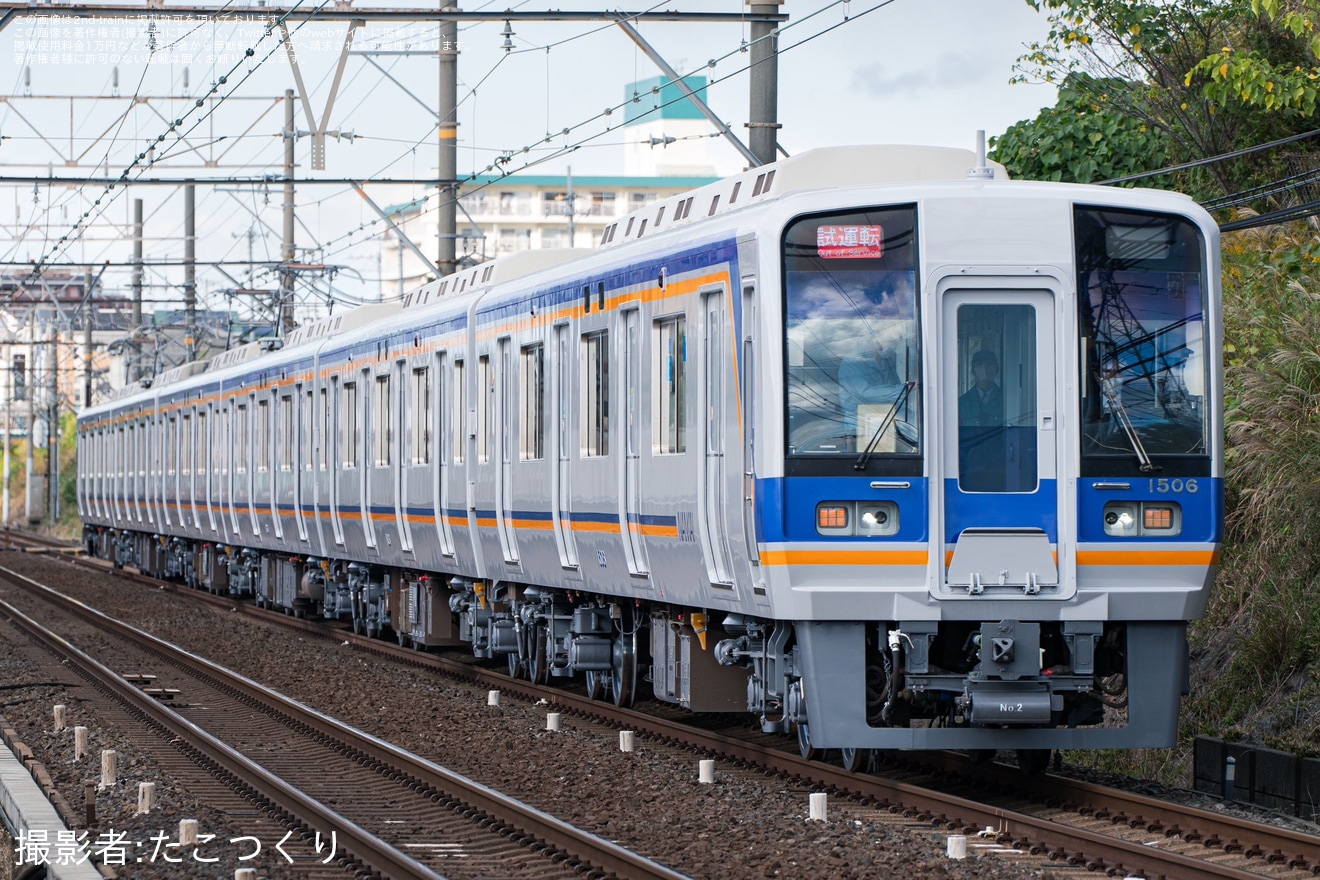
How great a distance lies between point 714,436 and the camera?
10.4m

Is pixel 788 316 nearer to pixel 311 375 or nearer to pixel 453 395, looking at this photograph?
pixel 453 395

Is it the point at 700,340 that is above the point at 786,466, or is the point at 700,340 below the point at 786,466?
above

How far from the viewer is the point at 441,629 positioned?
18000mm

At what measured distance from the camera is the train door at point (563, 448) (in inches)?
515

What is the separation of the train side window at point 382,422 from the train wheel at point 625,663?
5249mm

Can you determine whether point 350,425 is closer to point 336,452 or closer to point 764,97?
point 336,452

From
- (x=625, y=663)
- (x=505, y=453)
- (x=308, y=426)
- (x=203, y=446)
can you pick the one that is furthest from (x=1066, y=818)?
(x=203, y=446)

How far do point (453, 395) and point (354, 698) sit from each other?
256 centimetres

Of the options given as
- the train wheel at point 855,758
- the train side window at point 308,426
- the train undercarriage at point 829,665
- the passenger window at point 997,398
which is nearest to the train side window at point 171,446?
the train side window at point 308,426

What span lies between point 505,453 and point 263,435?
10.3 metres

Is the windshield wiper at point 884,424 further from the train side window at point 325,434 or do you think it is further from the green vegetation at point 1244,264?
the train side window at point 325,434

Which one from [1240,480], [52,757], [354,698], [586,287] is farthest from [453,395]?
[1240,480]

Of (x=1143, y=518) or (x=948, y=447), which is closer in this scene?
(x=948, y=447)

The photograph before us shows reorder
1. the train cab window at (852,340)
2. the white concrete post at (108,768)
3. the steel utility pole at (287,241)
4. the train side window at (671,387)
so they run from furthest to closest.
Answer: the steel utility pole at (287,241)
the train side window at (671,387)
the white concrete post at (108,768)
the train cab window at (852,340)
